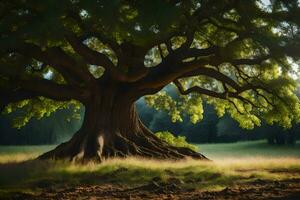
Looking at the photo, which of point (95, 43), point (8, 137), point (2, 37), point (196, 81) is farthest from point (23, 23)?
point (8, 137)

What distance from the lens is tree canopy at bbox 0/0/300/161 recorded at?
12906mm

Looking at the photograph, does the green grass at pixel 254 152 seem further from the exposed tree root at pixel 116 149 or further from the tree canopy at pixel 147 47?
the exposed tree root at pixel 116 149

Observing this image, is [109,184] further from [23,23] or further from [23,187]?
[23,23]

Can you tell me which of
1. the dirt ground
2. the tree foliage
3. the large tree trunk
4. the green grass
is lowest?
the dirt ground

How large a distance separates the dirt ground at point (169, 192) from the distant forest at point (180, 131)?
95.7 ft

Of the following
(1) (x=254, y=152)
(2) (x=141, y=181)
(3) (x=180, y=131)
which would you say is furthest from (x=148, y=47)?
(3) (x=180, y=131)

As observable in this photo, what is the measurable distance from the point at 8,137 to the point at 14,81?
94.8 feet

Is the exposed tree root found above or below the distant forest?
below

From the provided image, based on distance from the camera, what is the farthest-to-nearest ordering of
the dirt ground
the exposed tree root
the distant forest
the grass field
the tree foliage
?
the distant forest → the exposed tree root → the tree foliage → the grass field → the dirt ground

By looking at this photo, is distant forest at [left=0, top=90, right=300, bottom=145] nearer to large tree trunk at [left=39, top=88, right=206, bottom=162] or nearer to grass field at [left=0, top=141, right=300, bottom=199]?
large tree trunk at [left=39, top=88, right=206, bottom=162]

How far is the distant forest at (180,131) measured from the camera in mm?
44903

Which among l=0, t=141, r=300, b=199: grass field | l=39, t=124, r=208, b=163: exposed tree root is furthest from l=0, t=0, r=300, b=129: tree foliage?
l=0, t=141, r=300, b=199: grass field

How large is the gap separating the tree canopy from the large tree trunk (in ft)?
2.00

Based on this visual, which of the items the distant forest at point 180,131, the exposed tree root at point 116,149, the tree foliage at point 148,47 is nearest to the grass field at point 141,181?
the exposed tree root at point 116,149
